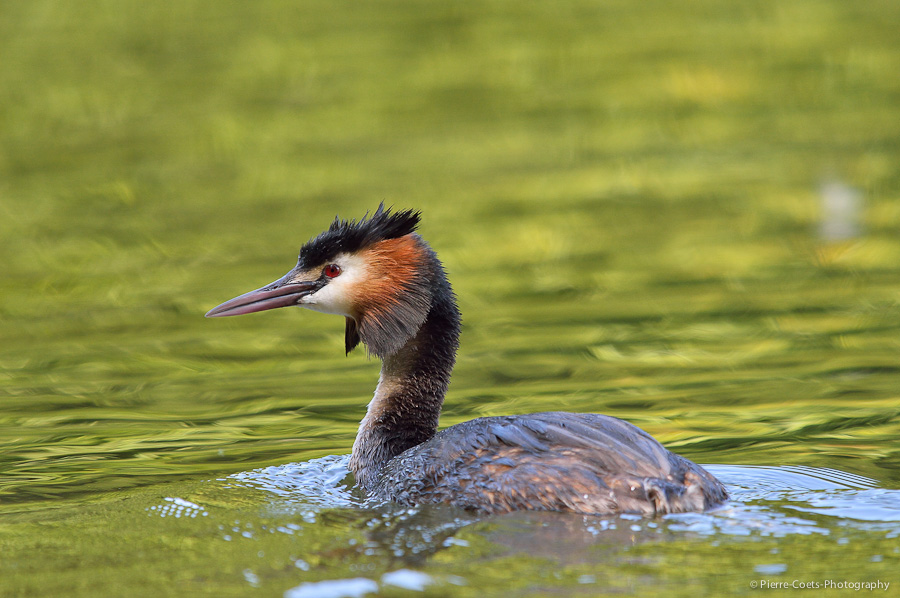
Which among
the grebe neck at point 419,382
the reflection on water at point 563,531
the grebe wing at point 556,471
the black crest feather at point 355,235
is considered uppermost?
the black crest feather at point 355,235

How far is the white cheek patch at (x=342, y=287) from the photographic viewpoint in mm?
6816

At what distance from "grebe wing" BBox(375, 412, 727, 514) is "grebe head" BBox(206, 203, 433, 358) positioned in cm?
88

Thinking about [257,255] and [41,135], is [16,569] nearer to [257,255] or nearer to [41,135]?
[257,255]

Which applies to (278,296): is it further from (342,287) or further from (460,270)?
(460,270)

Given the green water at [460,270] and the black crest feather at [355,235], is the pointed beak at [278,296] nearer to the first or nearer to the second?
the black crest feather at [355,235]

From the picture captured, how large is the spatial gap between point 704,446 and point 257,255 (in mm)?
5467

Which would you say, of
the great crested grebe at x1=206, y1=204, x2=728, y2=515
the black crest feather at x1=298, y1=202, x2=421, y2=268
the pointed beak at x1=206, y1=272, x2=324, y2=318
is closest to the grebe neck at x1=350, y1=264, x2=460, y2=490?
the great crested grebe at x1=206, y1=204, x2=728, y2=515

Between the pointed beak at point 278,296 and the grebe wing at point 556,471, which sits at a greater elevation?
the pointed beak at point 278,296

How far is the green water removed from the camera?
529cm

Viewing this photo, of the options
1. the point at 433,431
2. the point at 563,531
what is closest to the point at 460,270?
the point at 433,431

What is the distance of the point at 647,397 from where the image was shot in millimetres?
7953

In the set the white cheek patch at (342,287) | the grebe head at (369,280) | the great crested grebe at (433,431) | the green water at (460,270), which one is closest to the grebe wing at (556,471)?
the great crested grebe at (433,431)

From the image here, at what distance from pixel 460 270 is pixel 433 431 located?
14.0 feet

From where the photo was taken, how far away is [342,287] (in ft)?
22.4
